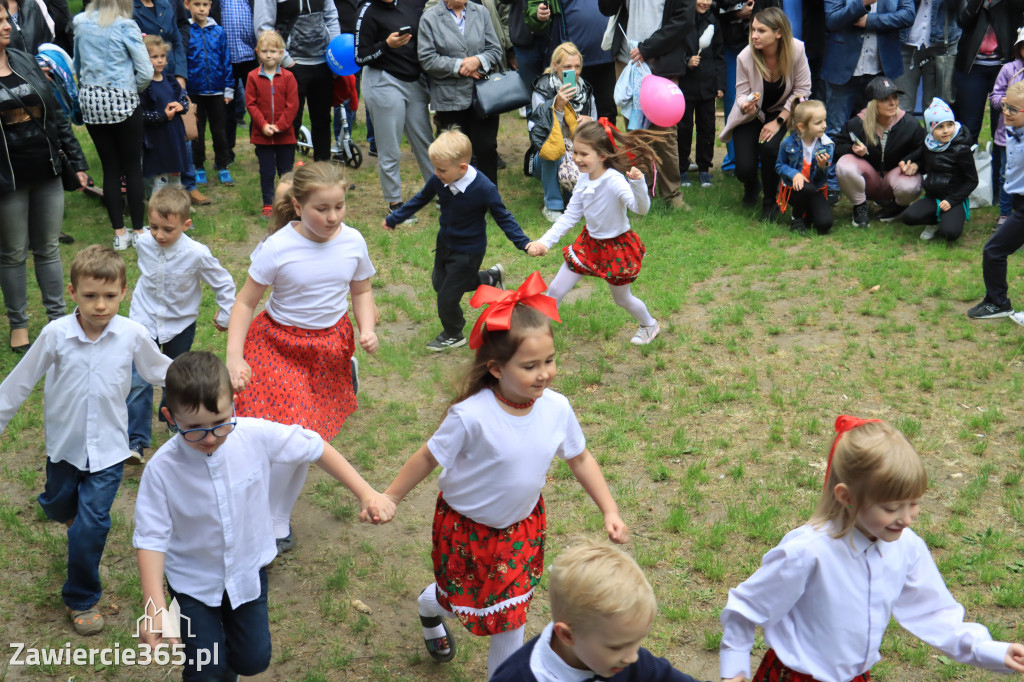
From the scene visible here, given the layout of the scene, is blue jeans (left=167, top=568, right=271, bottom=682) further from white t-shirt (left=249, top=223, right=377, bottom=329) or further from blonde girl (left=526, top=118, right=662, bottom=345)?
blonde girl (left=526, top=118, right=662, bottom=345)

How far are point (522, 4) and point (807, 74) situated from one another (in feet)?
9.48

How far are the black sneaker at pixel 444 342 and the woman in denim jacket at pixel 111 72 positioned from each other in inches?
115

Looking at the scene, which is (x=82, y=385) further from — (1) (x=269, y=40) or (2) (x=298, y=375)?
(1) (x=269, y=40)

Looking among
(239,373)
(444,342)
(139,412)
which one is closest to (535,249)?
(444,342)

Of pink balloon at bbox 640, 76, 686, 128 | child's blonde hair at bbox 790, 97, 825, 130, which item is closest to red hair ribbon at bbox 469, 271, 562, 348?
pink balloon at bbox 640, 76, 686, 128

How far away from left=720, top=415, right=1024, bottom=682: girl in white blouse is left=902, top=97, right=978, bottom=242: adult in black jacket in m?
6.49

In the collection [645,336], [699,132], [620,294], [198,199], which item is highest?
[699,132]

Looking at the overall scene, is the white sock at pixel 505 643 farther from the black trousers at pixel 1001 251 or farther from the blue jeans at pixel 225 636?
the black trousers at pixel 1001 251

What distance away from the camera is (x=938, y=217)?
881 cm

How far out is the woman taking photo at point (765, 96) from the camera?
367 inches

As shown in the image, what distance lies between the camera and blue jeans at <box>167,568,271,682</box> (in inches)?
130

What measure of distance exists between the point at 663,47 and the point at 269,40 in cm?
376

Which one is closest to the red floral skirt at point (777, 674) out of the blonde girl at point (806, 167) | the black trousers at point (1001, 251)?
the black trousers at point (1001, 251)

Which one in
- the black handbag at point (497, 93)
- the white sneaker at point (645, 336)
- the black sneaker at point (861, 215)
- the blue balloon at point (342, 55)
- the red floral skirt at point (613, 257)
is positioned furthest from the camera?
the blue balloon at point (342, 55)
